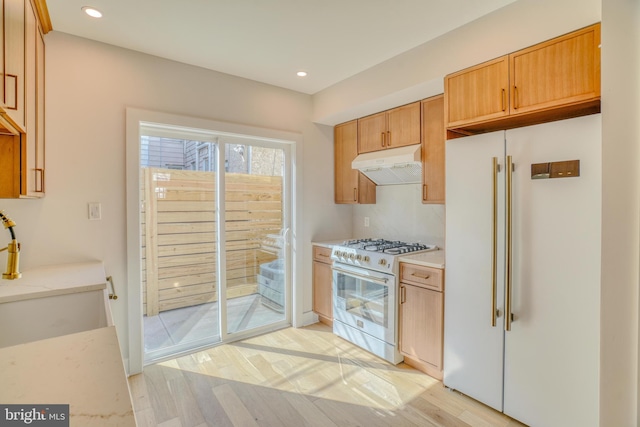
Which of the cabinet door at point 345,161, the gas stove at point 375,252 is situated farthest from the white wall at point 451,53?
the gas stove at point 375,252

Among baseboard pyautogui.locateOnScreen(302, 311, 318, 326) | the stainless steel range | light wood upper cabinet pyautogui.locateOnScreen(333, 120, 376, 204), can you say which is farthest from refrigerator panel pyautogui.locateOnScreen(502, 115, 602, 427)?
baseboard pyautogui.locateOnScreen(302, 311, 318, 326)

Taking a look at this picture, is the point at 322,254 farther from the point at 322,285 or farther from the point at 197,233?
the point at 197,233

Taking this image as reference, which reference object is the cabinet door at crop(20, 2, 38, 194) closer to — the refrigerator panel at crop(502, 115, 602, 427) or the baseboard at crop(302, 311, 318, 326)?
the baseboard at crop(302, 311, 318, 326)

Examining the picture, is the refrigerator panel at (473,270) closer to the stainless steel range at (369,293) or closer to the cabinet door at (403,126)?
Result: the stainless steel range at (369,293)

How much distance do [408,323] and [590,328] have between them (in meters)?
1.18

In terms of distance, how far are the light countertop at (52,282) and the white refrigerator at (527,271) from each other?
221 cm

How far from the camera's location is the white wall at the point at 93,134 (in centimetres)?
212

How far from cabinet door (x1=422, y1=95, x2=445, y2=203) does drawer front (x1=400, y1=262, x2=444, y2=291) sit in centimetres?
59

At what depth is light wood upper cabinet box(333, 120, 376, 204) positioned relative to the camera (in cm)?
338

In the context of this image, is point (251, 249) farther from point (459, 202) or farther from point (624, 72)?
point (624, 72)

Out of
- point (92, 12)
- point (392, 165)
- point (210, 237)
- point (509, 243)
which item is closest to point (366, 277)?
point (392, 165)

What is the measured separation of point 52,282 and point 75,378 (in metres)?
1.25

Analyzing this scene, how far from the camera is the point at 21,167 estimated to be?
1584mm

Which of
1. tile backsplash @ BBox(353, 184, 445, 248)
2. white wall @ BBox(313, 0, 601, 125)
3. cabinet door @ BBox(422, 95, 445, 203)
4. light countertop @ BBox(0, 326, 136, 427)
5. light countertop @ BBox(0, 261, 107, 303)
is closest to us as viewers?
light countertop @ BBox(0, 326, 136, 427)
